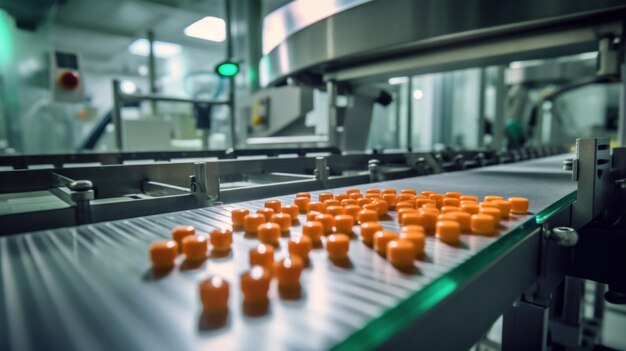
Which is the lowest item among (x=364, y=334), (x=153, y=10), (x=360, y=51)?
(x=364, y=334)

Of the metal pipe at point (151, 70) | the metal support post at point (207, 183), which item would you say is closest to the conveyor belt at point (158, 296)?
the metal support post at point (207, 183)

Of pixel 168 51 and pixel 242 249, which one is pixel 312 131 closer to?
pixel 242 249

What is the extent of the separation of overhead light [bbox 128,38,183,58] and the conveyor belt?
228 inches

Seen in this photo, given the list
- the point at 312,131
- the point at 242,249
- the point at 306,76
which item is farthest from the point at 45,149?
the point at 242,249

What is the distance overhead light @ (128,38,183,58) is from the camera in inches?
220

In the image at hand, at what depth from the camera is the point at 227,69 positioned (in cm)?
207

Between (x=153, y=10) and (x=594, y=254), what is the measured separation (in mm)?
4619

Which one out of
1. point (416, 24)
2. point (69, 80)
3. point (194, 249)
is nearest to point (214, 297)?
point (194, 249)

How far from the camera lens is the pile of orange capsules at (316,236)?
0.31 meters

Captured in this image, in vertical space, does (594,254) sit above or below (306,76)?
below

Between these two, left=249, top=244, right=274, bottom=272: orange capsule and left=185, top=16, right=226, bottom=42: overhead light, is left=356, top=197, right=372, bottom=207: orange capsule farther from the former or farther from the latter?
left=185, top=16, right=226, bottom=42: overhead light

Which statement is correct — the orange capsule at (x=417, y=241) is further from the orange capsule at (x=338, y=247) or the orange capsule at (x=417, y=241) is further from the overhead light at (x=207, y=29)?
the overhead light at (x=207, y=29)

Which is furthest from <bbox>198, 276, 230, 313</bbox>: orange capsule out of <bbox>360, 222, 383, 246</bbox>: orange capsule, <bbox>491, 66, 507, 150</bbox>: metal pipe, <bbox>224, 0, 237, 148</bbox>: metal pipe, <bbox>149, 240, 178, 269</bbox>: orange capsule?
<bbox>491, 66, 507, 150</bbox>: metal pipe

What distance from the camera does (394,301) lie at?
1.00 ft
